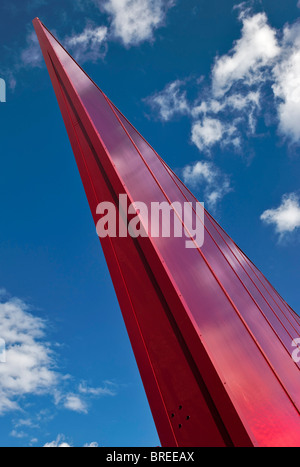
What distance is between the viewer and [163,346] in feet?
11.1

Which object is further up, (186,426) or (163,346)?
(163,346)

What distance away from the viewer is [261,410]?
291cm

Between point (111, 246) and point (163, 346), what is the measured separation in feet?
6.20

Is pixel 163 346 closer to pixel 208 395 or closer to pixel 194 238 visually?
pixel 208 395

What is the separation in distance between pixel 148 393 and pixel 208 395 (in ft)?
2.30

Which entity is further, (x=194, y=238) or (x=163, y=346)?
(x=194, y=238)

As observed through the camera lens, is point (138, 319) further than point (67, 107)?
No

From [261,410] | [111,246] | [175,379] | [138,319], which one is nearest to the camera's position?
[261,410]

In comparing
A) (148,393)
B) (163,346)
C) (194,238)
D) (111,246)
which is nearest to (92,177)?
(111,246)
